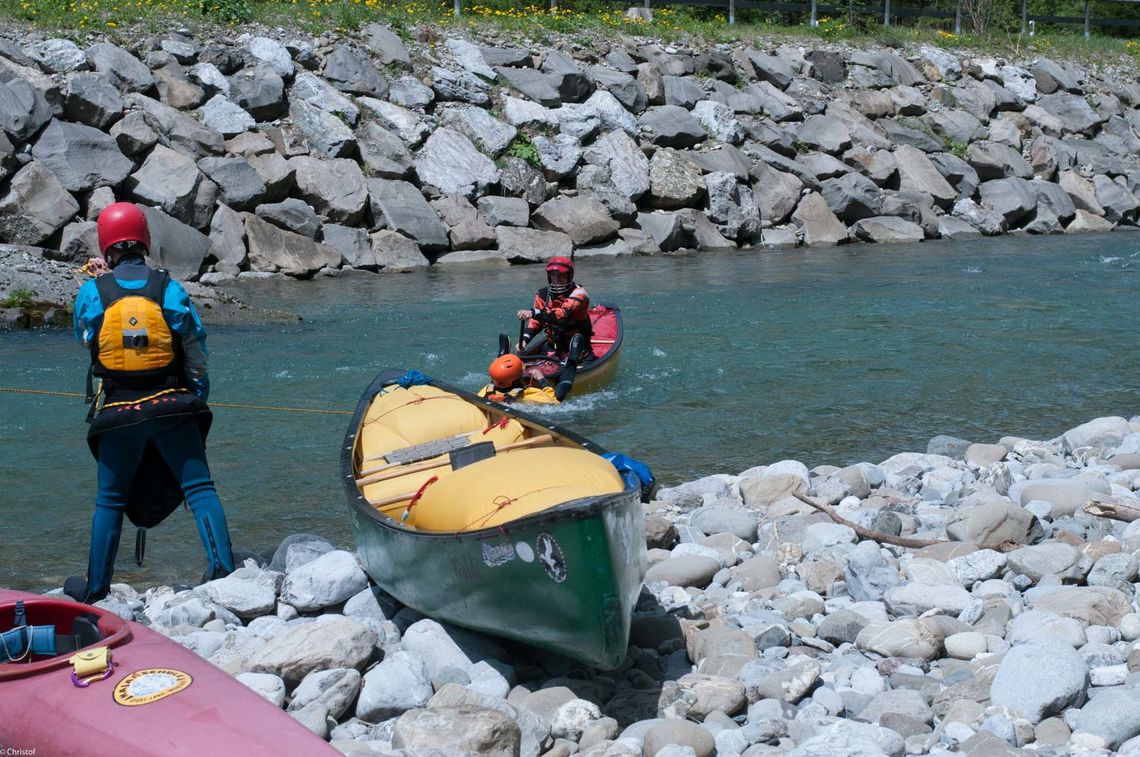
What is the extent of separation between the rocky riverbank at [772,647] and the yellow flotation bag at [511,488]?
0.46 metres

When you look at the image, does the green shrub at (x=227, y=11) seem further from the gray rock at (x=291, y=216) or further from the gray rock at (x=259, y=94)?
the gray rock at (x=291, y=216)

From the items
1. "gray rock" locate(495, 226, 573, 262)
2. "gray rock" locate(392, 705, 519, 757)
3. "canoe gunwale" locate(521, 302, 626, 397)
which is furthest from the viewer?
"gray rock" locate(495, 226, 573, 262)

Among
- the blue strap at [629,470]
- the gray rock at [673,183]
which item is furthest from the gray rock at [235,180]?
the blue strap at [629,470]

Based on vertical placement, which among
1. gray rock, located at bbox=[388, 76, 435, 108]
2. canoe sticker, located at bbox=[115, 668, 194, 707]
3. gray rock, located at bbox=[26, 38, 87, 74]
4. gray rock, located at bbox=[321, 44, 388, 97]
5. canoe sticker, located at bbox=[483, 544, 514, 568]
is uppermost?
gray rock, located at bbox=[26, 38, 87, 74]

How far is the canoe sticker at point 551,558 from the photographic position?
4.04 m

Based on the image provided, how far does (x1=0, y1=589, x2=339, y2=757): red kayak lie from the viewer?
11.0ft

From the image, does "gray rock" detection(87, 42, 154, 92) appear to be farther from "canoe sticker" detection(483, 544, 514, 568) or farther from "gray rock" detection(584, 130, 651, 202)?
"canoe sticker" detection(483, 544, 514, 568)

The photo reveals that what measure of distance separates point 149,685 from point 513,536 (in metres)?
1.26

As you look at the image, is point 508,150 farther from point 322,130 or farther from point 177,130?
point 177,130

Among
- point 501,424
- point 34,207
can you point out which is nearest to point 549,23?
point 34,207

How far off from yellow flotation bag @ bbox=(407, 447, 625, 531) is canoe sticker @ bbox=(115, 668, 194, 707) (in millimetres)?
1240

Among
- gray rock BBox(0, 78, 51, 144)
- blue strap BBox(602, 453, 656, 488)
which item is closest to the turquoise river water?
blue strap BBox(602, 453, 656, 488)

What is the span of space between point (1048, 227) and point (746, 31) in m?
8.14

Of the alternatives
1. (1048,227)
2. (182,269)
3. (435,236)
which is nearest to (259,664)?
(182,269)
